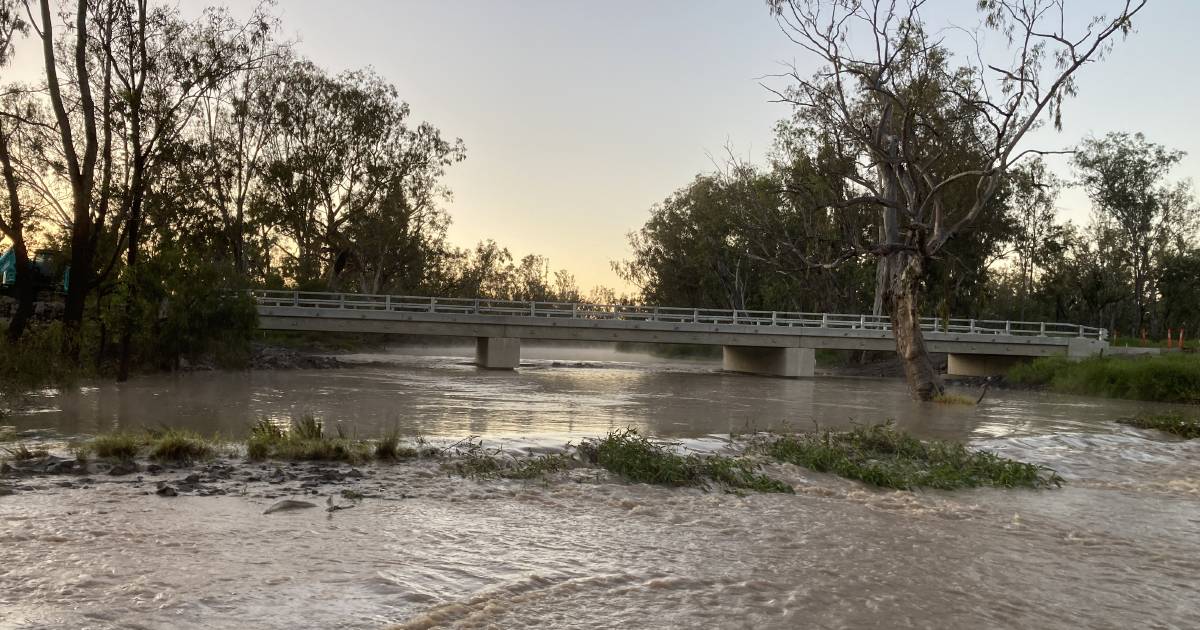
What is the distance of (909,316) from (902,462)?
13929 mm

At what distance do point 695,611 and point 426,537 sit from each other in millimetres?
2439

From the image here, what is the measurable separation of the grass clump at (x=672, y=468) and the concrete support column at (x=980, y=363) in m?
40.4

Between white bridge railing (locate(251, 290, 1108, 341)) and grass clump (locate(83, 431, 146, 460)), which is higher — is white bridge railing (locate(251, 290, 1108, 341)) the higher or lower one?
the higher one

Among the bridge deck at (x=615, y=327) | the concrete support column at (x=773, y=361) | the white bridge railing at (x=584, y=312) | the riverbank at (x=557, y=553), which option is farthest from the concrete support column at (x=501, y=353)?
the riverbank at (x=557, y=553)

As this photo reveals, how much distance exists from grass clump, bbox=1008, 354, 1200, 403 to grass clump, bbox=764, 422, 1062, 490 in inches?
818

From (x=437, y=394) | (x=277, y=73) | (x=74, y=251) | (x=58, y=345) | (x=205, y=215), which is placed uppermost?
(x=277, y=73)

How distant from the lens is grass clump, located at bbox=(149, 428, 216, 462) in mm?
9438

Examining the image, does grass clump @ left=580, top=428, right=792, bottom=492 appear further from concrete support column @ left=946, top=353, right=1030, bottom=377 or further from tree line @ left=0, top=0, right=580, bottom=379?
concrete support column @ left=946, top=353, right=1030, bottom=377

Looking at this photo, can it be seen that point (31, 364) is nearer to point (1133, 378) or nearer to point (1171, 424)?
point (1171, 424)

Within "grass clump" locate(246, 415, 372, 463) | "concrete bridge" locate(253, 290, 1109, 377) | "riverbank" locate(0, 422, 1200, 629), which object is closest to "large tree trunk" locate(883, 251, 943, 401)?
"concrete bridge" locate(253, 290, 1109, 377)

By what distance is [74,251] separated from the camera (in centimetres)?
1742

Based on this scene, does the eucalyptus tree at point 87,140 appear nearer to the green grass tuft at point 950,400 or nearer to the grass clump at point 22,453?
the grass clump at point 22,453

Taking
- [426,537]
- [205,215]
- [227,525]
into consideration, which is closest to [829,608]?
[426,537]

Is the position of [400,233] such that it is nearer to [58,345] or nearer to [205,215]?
[205,215]
